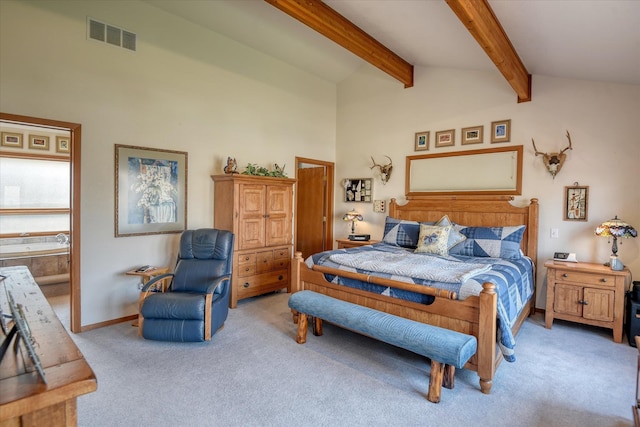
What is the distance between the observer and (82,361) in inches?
41.0

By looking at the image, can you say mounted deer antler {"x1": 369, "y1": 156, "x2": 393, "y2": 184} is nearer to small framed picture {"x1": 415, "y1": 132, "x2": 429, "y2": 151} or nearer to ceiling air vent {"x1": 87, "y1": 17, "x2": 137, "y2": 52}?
small framed picture {"x1": 415, "y1": 132, "x2": 429, "y2": 151}

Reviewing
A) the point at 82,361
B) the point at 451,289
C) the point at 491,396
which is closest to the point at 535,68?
the point at 451,289

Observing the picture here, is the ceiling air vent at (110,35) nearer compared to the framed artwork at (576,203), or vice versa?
the ceiling air vent at (110,35)

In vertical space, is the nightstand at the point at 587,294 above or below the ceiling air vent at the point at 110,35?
below

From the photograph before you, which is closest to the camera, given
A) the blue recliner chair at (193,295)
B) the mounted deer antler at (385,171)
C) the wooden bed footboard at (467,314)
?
the wooden bed footboard at (467,314)

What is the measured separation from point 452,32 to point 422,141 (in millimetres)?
1785

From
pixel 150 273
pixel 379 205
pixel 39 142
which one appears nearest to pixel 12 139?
pixel 39 142

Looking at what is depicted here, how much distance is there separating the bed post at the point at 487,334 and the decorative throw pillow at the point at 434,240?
1564 mm

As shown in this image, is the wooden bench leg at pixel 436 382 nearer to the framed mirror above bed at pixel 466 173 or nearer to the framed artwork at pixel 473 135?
the framed mirror above bed at pixel 466 173

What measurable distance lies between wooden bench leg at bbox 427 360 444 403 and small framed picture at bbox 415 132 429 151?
3592 mm

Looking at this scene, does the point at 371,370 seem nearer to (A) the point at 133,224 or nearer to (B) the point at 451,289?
(B) the point at 451,289

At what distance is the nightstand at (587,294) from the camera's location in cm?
338

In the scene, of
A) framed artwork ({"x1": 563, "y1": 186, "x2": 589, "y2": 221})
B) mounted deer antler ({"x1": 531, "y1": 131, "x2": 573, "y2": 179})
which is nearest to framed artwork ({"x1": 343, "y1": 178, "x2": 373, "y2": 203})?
mounted deer antler ({"x1": 531, "y1": 131, "x2": 573, "y2": 179})

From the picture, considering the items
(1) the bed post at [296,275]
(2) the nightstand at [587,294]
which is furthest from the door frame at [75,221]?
(2) the nightstand at [587,294]
